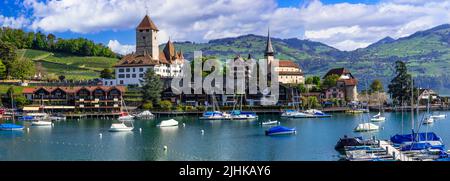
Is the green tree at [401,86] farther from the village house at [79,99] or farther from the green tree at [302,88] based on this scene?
the village house at [79,99]

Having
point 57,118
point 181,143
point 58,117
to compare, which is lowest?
point 181,143

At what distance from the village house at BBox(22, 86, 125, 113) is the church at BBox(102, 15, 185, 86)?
1260cm

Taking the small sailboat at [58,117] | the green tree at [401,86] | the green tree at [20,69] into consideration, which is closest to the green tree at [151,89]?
the small sailboat at [58,117]

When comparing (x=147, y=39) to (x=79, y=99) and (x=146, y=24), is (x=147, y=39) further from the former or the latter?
(x=79, y=99)

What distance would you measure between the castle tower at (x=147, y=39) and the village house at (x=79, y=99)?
77.4 feet

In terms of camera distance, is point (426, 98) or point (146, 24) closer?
point (426, 98)

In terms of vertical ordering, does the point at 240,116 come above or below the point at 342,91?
below

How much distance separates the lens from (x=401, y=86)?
354ft

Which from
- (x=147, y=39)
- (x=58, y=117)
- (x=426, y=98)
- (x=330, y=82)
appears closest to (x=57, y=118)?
(x=58, y=117)

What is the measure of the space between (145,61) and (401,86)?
53.8 m

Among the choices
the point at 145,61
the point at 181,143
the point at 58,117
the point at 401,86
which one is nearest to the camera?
the point at 181,143

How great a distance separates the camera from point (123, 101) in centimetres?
9969
